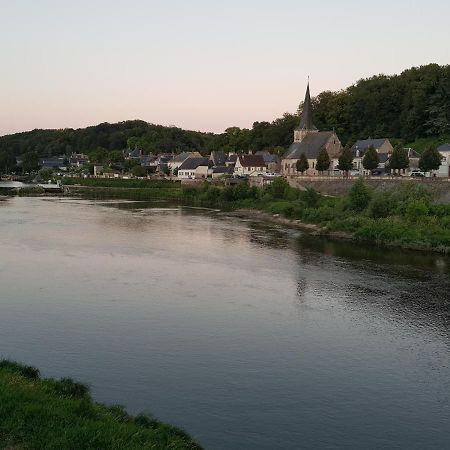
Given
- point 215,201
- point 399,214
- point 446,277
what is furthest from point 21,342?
point 215,201

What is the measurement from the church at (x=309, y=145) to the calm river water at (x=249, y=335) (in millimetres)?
28236

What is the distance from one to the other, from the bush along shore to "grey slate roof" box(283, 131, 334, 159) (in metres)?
46.7

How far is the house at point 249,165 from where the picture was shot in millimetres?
63562

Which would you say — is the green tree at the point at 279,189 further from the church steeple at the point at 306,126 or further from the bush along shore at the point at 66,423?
the bush along shore at the point at 66,423

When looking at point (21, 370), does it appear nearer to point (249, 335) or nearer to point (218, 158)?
point (249, 335)

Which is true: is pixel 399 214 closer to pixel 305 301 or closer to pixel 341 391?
pixel 305 301

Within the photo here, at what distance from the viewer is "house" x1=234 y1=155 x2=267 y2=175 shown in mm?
63562

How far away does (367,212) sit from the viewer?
31594 millimetres

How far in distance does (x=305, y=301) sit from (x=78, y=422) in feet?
34.7

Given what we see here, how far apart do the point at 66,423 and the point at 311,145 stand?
49.4 metres

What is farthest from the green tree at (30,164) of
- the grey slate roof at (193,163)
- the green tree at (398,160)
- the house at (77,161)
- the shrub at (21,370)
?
the shrub at (21,370)

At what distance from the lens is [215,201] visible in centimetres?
5147

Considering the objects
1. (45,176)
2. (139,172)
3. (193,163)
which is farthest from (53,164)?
(193,163)

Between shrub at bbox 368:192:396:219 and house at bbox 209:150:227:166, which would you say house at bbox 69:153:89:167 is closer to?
house at bbox 209:150:227:166
